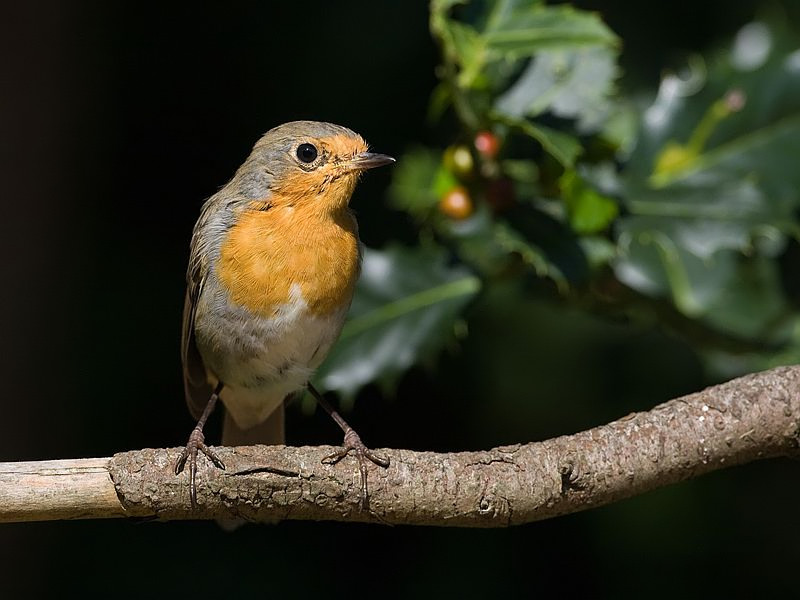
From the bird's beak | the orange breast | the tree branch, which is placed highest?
the bird's beak

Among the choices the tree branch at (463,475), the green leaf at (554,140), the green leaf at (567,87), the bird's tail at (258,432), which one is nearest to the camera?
the tree branch at (463,475)

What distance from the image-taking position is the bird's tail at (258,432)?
13.6 feet

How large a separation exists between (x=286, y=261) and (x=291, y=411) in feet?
6.71

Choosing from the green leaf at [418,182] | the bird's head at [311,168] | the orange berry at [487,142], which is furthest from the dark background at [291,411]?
the orange berry at [487,142]

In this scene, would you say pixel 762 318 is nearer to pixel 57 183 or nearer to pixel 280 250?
pixel 280 250

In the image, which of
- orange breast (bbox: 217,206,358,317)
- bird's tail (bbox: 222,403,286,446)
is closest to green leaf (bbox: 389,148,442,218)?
orange breast (bbox: 217,206,358,317)

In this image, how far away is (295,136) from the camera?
3.62m

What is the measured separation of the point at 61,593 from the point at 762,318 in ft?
11.0

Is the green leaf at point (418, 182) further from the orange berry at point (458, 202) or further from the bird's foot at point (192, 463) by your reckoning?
the bird's foot at point (192, 463)

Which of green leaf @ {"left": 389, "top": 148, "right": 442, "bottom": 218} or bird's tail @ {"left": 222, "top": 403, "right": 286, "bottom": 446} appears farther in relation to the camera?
bird's tail @ {"left": 222, "top": 403, "right": 286, "bottom": 446}

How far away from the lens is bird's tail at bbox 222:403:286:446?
4.15 m

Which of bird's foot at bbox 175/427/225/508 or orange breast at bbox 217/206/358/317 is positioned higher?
orange breast at bbox 217/206/358/317

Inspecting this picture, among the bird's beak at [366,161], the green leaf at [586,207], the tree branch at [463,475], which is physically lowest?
the tree branch at [463,475]

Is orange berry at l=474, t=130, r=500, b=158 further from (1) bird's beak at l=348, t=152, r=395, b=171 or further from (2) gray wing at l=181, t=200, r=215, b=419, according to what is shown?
(2) gray wing at l=181, t=200, r=215, b=419
